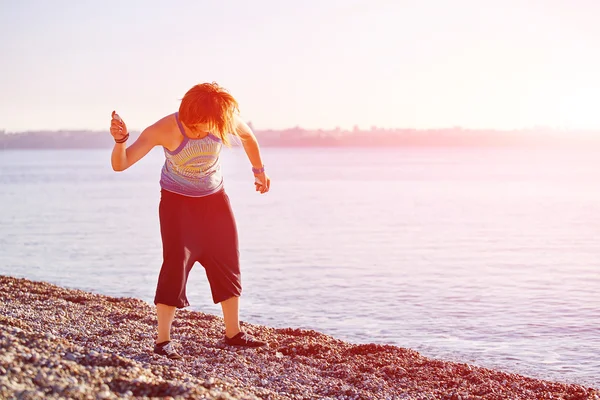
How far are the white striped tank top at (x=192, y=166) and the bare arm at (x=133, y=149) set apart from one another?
20 cm

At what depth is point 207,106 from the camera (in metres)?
6.52

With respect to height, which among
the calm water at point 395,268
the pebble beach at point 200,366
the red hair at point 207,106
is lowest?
the calm water at point 395,268

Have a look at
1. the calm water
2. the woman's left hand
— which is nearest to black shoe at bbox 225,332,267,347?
the woman's left hand

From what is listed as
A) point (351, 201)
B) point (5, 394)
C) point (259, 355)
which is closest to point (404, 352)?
point (259, 355)

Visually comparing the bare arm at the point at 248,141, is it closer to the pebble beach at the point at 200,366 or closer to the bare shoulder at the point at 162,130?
the bare shoulder at the point at 162,130

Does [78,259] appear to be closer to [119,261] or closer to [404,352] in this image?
[119,261]

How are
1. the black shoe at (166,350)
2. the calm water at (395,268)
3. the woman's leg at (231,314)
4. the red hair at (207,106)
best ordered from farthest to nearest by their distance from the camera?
the calm water at (395,268) → the woman's leg at (231,314) → the black shoe at (166,350) → the red hair at (207,106)

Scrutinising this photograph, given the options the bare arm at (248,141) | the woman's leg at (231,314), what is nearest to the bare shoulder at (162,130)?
the bare arm at (248,141)

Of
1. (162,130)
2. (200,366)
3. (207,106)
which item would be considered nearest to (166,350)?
(200,366)

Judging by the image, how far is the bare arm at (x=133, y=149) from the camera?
249 inches

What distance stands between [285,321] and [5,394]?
6.62 m

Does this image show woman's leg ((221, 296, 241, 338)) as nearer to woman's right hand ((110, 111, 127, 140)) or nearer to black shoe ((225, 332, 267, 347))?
black shoe ((225, 332, 267, 347))

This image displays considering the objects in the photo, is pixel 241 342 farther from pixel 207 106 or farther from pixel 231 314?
pixel 207 106

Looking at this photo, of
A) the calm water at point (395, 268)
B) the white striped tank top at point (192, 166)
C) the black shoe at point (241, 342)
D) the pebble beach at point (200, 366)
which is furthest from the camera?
the calm water at point (395, 268)
